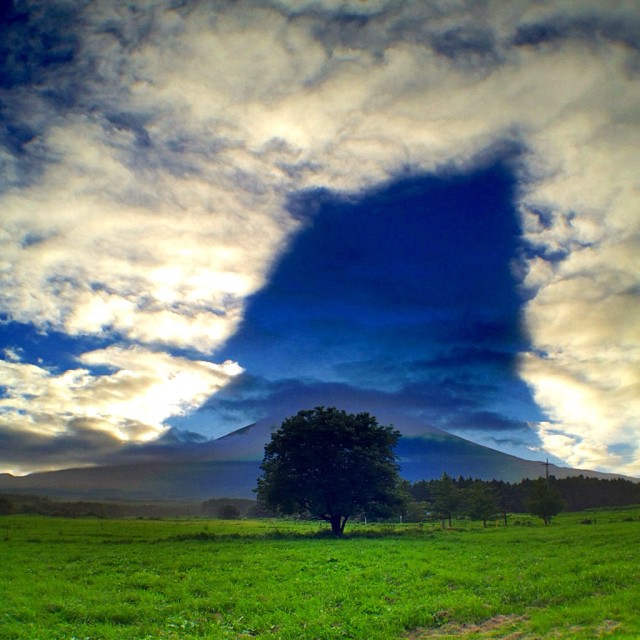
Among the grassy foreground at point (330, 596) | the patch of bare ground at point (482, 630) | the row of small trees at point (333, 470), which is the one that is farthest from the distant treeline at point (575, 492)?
the patch of bare ground at point (482, 630)

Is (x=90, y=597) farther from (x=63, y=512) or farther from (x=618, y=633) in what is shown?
(x=63, y=512)

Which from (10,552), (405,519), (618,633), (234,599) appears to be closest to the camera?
(618,633)

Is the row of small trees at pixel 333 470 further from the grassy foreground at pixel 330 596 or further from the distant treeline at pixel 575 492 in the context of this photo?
the distant treeline at pixel 575 492

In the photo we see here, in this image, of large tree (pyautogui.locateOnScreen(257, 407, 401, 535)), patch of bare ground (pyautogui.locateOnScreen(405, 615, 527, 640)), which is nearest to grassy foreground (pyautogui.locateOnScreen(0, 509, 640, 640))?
patch of bare ground (pyautogui.locateOnScreen(405, 615, 527, 640))

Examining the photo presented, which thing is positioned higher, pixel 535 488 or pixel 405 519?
pixel 535 488

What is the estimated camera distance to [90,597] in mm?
21641

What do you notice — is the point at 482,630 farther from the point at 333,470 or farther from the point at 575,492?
the point at 575,492

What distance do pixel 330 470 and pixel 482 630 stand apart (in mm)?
44677

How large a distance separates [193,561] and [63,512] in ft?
380

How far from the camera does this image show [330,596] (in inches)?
848

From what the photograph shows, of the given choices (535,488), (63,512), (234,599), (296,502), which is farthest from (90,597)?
(63,512)

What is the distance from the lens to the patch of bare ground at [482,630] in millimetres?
16016

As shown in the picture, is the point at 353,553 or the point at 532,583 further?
the point at 353,553

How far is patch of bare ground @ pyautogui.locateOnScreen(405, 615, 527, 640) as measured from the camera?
16016mm
